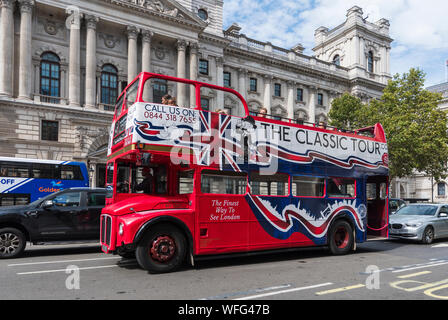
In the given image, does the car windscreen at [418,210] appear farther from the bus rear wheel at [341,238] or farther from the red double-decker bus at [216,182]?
the bus rear wheel at [341,238]

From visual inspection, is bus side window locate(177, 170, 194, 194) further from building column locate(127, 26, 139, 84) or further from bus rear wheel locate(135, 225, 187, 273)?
building column locate(127, 26, 139, 84)

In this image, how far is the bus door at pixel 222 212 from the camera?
26.1 feet

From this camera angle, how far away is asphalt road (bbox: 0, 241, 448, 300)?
5.75m

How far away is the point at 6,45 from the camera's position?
25.5 m

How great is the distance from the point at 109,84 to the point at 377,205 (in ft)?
80.5

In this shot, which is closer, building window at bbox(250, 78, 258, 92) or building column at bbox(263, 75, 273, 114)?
building window at bbox(250, 78, 258, 92)

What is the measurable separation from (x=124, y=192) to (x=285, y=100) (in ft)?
117

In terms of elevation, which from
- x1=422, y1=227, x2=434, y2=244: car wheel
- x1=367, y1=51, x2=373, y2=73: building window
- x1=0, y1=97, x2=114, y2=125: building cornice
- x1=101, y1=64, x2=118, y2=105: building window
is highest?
x1=367, y1=51, x2=373, y2=73: building window

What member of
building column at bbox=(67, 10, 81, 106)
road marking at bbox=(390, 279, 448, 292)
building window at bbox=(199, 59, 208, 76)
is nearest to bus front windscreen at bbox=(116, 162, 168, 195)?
road marking at bbox=(390, 279, 448, 292)

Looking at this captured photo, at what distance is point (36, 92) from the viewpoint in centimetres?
2697

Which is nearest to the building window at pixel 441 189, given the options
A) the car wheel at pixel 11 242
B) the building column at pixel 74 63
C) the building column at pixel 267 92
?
the building column at pixel 267 92

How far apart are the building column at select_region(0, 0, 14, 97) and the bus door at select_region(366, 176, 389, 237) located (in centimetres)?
2451

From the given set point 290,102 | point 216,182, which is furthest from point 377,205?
point 290,102
